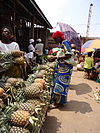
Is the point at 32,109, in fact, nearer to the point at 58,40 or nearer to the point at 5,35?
the point at 5,35

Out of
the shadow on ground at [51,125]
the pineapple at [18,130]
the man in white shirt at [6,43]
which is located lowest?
the shadow on ground at [51,125]

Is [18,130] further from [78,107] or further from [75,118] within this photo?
[78,107]

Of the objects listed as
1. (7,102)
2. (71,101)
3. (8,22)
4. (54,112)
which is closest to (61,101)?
(54,112)

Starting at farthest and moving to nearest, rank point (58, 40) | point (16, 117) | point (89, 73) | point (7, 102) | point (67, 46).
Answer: point (89, 73)
point (58, 40)
point (67, 46)
point (7, 102)
point (16, 117)

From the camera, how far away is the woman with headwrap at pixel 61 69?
2.81 meters

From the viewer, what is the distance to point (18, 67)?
7.48 feet

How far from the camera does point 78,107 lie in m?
3.29

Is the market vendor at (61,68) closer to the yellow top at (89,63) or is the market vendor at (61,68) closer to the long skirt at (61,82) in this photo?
the long skirt at (61,82)

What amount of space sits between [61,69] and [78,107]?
1.16 metres

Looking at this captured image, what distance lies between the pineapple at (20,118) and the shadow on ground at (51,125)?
3.67 feet

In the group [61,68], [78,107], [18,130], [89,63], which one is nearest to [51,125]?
[78,107]

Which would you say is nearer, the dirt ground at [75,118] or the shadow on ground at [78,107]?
the dirt ground at [75,118]

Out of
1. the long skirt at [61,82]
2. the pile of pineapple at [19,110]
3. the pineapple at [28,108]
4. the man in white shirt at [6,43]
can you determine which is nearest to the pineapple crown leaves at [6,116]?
the pile of pineapple at [19,110]

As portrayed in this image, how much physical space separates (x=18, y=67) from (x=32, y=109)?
39.5 inches
